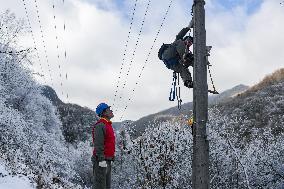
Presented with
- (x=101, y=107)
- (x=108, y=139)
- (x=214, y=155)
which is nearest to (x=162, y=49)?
(x=101, y=107)

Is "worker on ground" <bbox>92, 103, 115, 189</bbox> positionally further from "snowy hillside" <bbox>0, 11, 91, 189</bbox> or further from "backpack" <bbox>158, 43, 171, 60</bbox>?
"snowy hillside" <bbox>0, 11, 91, 189</bbox>

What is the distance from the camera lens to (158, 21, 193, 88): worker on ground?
6668 mm

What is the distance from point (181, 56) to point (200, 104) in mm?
1005

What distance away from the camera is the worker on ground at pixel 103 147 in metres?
7.66

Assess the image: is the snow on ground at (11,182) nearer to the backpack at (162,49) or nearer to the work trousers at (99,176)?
the work trousers at (99,176)

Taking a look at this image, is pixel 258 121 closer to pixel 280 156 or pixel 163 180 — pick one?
pixel 280 156

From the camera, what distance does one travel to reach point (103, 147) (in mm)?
7684

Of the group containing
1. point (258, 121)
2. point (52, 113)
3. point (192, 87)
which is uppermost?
point (258, 121)

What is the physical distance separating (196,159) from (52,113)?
25.0 meters

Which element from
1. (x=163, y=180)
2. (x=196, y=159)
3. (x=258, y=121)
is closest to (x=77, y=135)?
(x=258, y=121)

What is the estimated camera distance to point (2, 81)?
23.1 m

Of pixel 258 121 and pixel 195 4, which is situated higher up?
pixel 258 121

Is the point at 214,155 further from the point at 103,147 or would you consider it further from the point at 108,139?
the point at 103,147

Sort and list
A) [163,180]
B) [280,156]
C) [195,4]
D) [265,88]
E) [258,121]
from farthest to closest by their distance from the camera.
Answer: [265,88] < [258,121] < [280,156] < [163,180] < [195,4]
